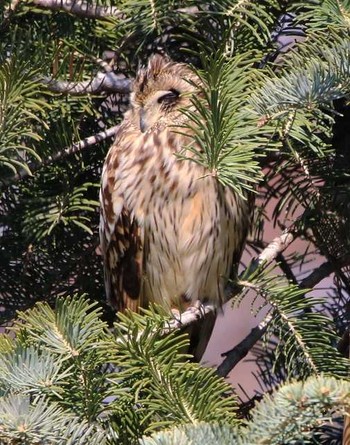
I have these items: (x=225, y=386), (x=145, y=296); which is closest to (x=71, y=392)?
(x=225, y=386)

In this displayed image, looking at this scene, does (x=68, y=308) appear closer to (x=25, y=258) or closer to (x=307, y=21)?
(x=25, y=258)

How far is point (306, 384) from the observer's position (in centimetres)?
128

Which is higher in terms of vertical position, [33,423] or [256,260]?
[256,260]

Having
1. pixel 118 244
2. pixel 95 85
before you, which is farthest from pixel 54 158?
pixel 118 244

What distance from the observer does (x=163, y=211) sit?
7.66ft

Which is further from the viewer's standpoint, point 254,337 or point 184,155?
point 254,337

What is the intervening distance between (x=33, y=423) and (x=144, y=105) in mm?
1112

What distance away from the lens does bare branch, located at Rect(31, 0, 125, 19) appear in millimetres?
2174

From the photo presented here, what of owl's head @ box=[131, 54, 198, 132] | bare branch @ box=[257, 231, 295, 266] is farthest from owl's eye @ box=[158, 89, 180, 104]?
bare branch @ box=[257, 231, 295, 266]

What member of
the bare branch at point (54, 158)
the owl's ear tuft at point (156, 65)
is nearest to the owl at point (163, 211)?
the owl's ear tuft at point (156, 65)

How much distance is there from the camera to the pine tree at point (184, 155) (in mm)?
1515

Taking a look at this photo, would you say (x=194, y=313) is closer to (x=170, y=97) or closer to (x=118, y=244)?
(x=118, y=244)

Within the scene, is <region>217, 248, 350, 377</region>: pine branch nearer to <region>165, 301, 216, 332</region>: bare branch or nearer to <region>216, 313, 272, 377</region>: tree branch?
<region>216, 313, 272, 377</region>: tree branch

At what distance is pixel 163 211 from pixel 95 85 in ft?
1.17
